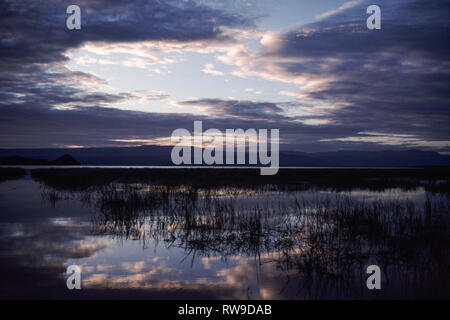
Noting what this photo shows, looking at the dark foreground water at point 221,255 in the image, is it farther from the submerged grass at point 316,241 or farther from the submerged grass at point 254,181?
the submerged grass at point 254,181

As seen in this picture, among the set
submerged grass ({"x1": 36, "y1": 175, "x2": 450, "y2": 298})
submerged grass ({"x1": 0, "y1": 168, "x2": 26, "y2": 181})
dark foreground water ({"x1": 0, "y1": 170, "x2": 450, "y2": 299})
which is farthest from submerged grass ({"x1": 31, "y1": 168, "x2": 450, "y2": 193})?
dark foreground water ({"x1": 0, "y1": 170, "x2": 450, "y2": 299})

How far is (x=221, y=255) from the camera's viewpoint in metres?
8.37

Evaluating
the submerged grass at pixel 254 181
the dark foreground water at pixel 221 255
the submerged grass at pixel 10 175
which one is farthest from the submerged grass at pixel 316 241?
the submerged grass at pixel 10 175

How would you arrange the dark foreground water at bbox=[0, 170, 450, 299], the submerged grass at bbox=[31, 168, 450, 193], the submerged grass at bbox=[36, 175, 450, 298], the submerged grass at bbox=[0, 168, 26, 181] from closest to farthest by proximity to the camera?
1. the dark foreground water at bbox=[0, 170, 450, 299]
2. the submerged grass at bbox=[36, 175, 450, 298]
3. the submerged grass at bbox=[31, 168, 450, 193]
4. the submerged grass at bbox=[0, 168, 26, 181]

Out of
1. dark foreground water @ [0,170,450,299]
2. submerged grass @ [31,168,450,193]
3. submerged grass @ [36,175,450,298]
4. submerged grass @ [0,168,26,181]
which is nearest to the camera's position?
dark foreground water @ [0,170,450,299]

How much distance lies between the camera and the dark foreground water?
6.17 m

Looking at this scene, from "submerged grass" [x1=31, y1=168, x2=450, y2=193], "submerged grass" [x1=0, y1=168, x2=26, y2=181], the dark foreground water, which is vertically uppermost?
"submerged grass" [x1=0, y1=168, x2=26, y2=181]

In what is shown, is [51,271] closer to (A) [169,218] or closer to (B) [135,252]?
(B) [135,252]

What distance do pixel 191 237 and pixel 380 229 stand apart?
19.9ft

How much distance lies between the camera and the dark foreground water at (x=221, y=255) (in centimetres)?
617

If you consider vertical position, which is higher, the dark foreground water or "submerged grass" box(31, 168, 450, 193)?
"submerged grass" box(31, 168, 450, 193)

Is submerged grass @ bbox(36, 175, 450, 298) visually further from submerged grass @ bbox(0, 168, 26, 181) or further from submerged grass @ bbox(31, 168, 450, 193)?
submerged grass @ bbox(0, 168, 26, 181)

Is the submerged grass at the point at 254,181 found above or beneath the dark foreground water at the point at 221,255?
above
